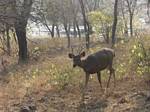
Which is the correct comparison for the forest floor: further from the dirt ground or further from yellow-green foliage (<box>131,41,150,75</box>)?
yellow-green foliage (<box>131,41,150,75</box>)

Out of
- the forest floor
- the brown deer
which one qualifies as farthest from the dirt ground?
the brown deer

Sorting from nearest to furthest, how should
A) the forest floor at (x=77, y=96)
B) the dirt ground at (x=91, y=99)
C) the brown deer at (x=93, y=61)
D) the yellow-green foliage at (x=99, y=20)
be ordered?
the dirt ground at (x=91, y=99) → the forest floor at (x=77, y=96) → the brown deer at (x=93, y=61) → the yellow-green foliage at (x=99, y=20)

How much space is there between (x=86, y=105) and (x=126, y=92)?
1.37 meters

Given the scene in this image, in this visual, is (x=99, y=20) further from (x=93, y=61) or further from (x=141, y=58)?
(x=93, y=61)

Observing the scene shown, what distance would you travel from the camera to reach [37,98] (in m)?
13.4

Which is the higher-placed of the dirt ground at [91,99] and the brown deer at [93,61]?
the brown deer at [93,61]

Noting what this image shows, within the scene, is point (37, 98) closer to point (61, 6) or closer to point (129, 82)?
point (129, 82)

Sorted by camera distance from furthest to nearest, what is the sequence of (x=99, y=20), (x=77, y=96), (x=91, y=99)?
(x=99, y=20), (x=77, y=96), (x=91, y=99)

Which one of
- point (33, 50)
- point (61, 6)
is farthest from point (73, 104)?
point (61, 6)

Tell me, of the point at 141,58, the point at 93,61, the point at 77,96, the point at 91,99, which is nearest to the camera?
the point at 91,99

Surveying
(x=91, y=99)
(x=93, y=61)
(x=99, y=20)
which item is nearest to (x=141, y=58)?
(x=93, y=61)

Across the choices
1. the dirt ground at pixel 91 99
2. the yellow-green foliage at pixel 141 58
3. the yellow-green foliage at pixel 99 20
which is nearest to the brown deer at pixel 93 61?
the dirt ground at pixel 91 99

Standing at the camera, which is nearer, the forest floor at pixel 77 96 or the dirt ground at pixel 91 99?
the dirt ground at pixel 91 99

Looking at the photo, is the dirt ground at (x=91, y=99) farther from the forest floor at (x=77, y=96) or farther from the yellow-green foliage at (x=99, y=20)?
the yellow-green foliage at (x=99, y=20)
